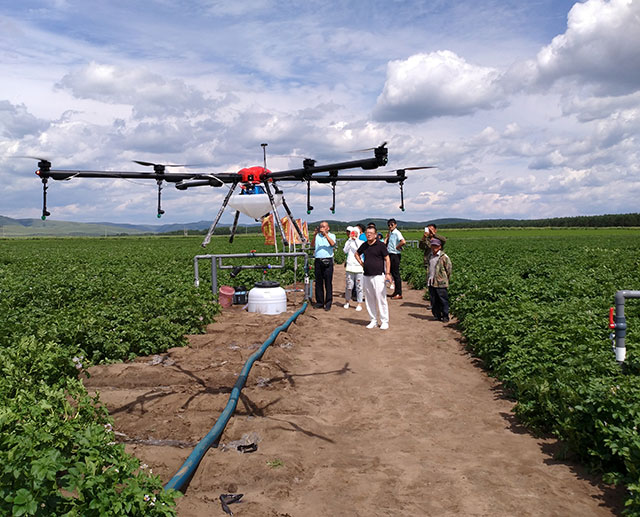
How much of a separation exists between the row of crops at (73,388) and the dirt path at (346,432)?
0.57m

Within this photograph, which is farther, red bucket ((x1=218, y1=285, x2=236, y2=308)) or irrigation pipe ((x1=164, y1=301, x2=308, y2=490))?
red bucket ((x1=218, y1=285, x2=236, y2=308))

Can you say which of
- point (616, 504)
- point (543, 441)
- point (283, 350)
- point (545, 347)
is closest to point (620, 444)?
point (616, 504)

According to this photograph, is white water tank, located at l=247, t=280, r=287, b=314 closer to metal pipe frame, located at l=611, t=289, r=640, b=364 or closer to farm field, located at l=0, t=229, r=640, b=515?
farm field, located at l=0, t=229, r=640, b=515

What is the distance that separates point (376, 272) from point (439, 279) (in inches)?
70.0

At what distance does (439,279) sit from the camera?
11.6m

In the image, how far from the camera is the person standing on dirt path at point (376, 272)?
10617mm

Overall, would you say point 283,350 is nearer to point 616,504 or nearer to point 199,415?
point 199,415

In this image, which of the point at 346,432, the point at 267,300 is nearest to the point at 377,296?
the point at 267,300

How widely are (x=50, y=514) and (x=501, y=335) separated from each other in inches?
270

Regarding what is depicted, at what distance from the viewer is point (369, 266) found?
10648 mm

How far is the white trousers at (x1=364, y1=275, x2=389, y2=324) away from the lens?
10.7 metres

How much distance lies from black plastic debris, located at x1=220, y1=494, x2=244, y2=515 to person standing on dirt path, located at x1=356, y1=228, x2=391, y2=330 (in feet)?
22.3

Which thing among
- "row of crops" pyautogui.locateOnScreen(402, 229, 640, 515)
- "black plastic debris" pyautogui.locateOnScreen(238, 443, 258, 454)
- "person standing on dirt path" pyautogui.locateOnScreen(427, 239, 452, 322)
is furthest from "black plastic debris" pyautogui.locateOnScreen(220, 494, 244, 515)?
"person standing on dirt path" pyautogui.locateOnScreen(427, 239, 452, 322)

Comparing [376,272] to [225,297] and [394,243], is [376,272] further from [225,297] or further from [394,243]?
[225,297]
